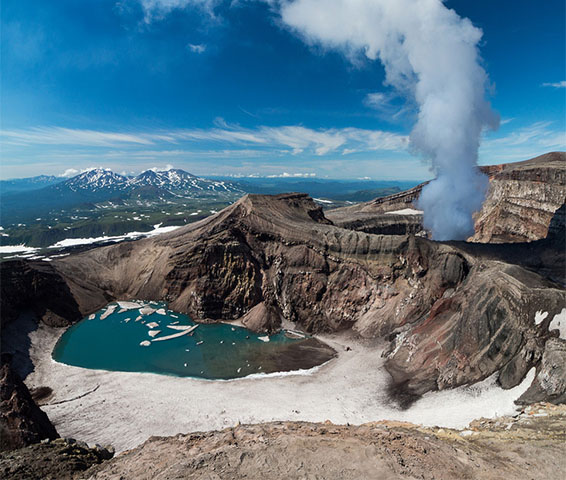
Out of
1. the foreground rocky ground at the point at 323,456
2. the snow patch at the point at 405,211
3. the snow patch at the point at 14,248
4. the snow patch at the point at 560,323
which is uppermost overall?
the snow patch at the point at 405,211

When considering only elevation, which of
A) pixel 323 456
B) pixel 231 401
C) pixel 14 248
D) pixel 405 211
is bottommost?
pixel 14 248

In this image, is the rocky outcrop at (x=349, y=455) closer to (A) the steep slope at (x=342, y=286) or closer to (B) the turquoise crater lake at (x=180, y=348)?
(A) the steep slope at (x=342, y=286)

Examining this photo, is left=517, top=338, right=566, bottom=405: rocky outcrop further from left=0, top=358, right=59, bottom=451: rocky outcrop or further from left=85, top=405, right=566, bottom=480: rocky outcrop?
left=0, top=358, right=59, bottom=451: rocky outcrop

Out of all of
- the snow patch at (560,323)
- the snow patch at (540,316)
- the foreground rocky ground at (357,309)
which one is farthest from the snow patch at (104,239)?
the snow patch at (560,323)

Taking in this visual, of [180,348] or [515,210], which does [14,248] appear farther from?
[515,210]

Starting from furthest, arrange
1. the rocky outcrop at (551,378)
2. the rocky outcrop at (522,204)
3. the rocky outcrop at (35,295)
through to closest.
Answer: the rocky outcrop at (522,204), the rocky outcrop at (35,295), the rocky outcrop at (551,378)

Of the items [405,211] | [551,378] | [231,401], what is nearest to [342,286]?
[231,401]
